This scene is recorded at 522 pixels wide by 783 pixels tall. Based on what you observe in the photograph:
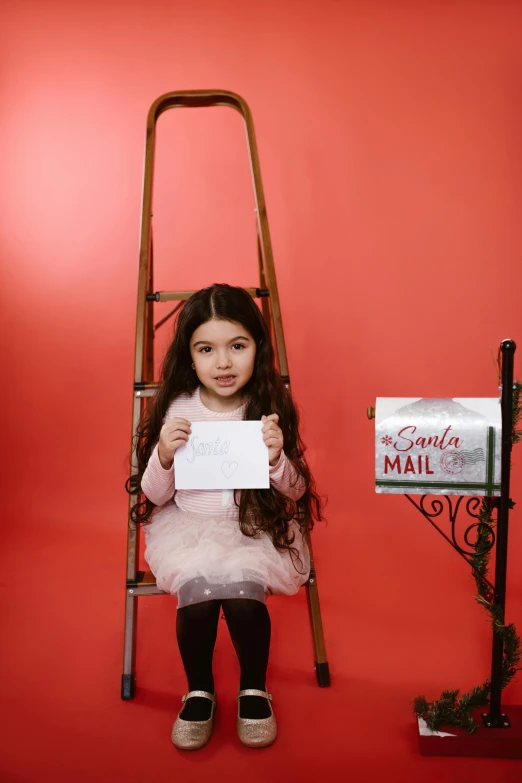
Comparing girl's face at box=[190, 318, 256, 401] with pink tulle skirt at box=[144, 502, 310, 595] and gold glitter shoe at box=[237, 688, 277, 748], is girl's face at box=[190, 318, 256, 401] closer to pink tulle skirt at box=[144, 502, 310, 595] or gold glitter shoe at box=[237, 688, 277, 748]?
pink tulle skirt at box=[144, 502, 310, 595]

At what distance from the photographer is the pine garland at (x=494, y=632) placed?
1432 mm

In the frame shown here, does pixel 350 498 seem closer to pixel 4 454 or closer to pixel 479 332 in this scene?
pixel 479 332

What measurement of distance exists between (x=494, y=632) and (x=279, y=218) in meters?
1.72

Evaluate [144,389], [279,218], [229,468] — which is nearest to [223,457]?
[229,468]

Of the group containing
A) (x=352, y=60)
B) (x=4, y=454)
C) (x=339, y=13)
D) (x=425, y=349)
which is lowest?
(x=4, y=454)

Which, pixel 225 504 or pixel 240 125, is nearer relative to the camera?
pixel 225 504

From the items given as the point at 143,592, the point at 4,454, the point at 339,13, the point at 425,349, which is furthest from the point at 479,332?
the point at 4,454

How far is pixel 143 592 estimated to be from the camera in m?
1.76

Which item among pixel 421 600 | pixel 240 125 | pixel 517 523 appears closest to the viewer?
pixel 421 600

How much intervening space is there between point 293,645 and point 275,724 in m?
0.44

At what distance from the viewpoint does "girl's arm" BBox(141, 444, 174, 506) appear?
1682mm

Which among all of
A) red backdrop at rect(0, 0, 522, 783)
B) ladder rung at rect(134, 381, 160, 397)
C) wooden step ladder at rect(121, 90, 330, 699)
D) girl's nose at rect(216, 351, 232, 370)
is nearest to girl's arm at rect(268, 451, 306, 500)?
wooden step ladder at rect(121, 90, 330, 699)

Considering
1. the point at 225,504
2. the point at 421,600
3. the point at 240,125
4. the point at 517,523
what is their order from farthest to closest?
the point at 240,125
the point at 517,523
the point at 421,600
the point at 225,504

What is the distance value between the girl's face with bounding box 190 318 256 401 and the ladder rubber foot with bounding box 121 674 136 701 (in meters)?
0.70
